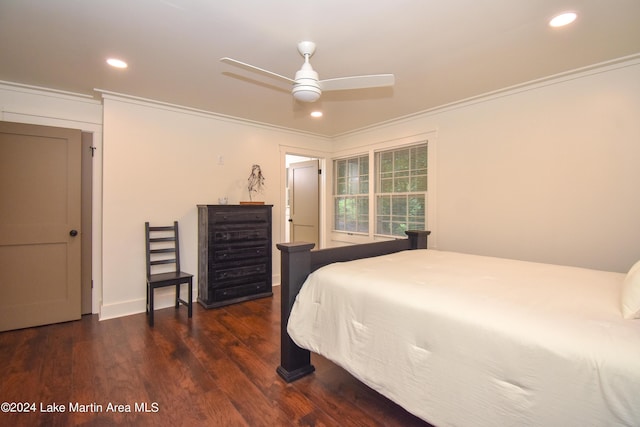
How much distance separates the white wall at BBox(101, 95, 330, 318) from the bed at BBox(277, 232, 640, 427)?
230 cm

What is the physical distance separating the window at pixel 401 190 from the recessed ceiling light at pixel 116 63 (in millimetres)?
3309

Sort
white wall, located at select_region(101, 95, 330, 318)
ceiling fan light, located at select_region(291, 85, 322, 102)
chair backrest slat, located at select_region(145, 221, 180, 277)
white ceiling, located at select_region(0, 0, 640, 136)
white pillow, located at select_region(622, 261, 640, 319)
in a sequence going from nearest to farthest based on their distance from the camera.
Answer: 1. white pillow, located at select_region(622, 261, 640, 319)
2. white ceiling, located at select_region(0, 0, 640, 136)
3. ceiling fan light, located at select_region(291, 85, 322, 102)
4. white wall, located at select_region(101, 95, 330, 318)
5. chair backrest slat, located at select_region(145, 221, 180, 277)

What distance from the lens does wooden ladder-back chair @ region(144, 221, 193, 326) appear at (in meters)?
3.29

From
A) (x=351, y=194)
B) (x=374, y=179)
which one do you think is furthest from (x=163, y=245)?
(x=374, y=179)

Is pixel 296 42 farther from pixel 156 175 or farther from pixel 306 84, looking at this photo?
pixel 156 175

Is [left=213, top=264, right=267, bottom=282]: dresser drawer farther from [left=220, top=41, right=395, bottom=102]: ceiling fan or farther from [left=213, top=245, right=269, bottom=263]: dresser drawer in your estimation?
[left=220, top=41, right=395, bottom=102]: ceiling fan

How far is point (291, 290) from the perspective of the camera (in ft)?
6.73

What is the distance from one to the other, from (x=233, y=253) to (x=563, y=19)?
144 inches

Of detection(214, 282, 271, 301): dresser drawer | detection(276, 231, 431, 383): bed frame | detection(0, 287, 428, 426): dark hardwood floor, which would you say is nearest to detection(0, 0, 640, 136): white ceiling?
detection(276, 231, 431, 383): bed frame

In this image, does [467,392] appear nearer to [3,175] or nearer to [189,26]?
[189,26]

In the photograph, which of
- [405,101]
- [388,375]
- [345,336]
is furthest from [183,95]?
[388,375]

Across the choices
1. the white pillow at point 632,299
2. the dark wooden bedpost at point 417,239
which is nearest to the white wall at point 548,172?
the dark wooden bedpost at point 417,239

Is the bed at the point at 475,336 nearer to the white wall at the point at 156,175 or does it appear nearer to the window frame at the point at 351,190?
the white wall at the point at 156,175

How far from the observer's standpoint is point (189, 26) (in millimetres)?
2002
